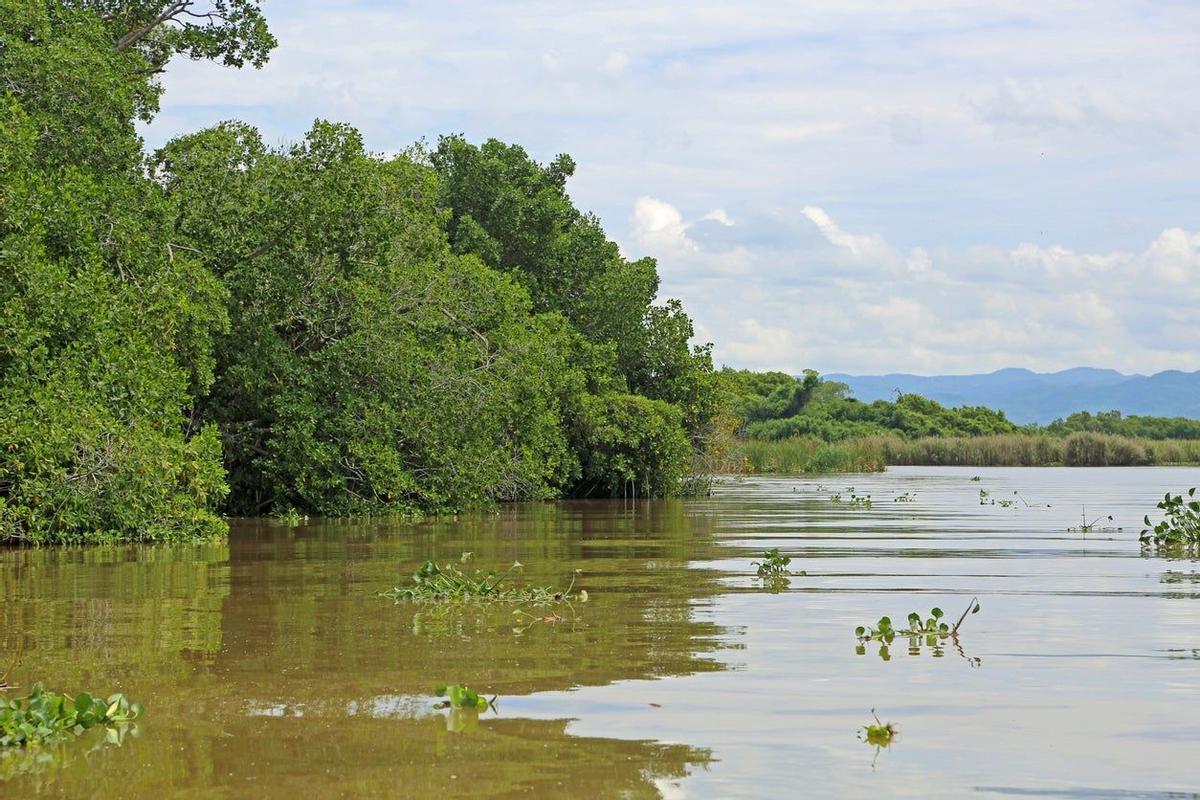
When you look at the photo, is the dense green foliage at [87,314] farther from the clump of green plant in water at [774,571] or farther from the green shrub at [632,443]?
the green shrub at [632,443]

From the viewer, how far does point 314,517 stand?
924 inches

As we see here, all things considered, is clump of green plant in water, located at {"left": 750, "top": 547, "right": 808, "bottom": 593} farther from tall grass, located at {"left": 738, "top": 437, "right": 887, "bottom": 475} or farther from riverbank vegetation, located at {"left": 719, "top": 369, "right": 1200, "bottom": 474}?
tall grass, located at {"left": 738, "top": 437, "right": 887, "bottom": 475}

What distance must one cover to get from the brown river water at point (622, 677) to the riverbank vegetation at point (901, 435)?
93.4ft

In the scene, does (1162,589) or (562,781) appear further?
(1162,589)

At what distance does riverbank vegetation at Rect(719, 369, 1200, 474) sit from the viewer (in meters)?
58.3

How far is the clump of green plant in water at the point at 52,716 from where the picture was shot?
18.6ft

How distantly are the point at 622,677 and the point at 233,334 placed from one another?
17.1 metres

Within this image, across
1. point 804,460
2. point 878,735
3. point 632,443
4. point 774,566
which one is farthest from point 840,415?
point 878,735

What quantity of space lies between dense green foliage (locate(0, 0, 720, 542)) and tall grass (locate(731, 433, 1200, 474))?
22772 mm

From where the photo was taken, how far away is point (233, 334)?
76.2 ft

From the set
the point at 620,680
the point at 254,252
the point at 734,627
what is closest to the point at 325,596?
the point at 734,627

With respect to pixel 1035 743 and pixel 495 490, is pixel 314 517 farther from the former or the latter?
pixel 1035 743

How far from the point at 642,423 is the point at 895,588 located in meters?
22.6

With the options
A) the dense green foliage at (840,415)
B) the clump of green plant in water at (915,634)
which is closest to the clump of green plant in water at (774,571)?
the clump of green plant in water at (915,634)
